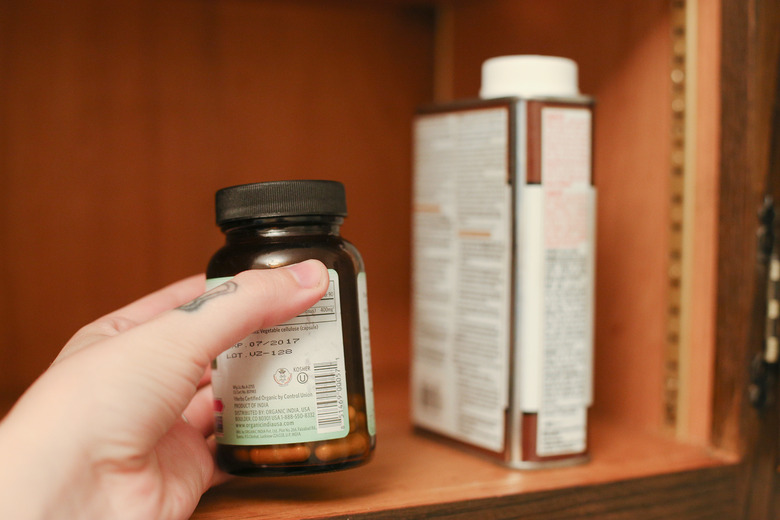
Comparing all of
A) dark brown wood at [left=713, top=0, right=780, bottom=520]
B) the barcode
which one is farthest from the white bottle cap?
the barcode

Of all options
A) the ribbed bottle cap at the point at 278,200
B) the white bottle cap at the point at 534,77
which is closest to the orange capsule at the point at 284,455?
the ribbed bottle cap at the point at 278,200

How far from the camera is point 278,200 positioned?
45cm

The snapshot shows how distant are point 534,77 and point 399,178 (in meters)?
0.35

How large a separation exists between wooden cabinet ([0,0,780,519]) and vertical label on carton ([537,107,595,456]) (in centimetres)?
4

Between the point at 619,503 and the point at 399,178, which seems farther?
the point at 399,178

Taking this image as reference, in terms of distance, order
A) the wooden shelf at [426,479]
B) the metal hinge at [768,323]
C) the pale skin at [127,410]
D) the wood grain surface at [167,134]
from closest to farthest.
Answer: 1. the pale skin at [127,410]
2. the wooden shelf at [426,479]
3. the metal hinge at [768,323]
4. the wood grain surface at [167,134]

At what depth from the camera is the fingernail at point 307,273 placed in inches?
16.9

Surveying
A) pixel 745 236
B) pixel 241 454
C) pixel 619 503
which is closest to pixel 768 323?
pixel 745 236

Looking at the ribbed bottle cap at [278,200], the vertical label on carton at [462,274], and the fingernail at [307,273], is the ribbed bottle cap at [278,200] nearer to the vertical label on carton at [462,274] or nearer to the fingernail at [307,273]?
the fingernail at [307,273]

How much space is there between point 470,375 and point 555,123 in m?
0.21

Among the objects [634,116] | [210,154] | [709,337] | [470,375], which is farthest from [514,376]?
[210,154]

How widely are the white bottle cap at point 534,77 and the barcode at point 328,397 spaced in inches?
9.8

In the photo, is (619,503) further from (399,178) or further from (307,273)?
(399,178)

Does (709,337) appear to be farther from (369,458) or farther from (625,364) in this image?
(369,458)
